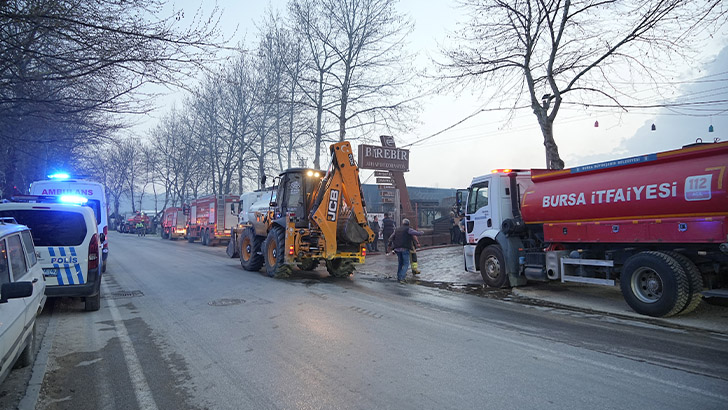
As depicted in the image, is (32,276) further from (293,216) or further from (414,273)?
(414,273)

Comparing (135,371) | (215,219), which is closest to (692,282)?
(135,371)

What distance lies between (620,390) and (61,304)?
29.3ft

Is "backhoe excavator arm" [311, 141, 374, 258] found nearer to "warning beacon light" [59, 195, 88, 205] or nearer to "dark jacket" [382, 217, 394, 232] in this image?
"warning beacon light" [59, 195, 88, 205]

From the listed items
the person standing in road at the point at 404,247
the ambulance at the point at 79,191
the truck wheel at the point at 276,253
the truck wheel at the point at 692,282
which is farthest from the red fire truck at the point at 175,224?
the truck wheel at the point at 692,282

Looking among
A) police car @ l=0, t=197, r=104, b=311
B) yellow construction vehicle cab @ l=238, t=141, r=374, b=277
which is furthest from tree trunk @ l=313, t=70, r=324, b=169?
police car @ l=0, t=197, r=104, b=311

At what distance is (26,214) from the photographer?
684 cm

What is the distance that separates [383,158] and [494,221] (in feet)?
28.5

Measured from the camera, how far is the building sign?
1823 cm

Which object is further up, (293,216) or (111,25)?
(111,25)

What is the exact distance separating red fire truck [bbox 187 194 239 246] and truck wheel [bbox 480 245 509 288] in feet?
59.4

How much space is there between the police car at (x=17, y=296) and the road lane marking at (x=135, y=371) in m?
0.96

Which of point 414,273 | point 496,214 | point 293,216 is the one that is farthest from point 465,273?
point 293,216

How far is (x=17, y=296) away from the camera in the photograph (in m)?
3.59

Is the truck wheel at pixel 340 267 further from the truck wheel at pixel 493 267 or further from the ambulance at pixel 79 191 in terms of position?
the ambulance at pixel 79 191
